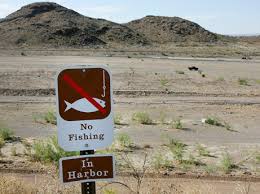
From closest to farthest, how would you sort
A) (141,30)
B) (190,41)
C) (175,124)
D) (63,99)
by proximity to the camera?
(63,99)
(175,124)
(190,41)
(141,30)

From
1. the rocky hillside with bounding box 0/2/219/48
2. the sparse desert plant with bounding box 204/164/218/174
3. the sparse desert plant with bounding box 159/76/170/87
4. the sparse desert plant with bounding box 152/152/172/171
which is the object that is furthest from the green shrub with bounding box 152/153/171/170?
the rocky hillside with bounding box 0/2/219/48

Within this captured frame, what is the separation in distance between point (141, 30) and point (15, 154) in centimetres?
10444

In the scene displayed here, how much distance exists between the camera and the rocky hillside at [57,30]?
9139 cm

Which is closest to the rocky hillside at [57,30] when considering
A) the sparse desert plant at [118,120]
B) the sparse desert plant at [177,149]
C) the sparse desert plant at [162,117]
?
the sparse desert plant at [162,117]

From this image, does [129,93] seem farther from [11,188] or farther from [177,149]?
[11,188]

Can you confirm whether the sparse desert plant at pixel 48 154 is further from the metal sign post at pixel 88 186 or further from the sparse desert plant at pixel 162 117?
the metal sign post at pixel 88 186

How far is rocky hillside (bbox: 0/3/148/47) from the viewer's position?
9139 centimetres

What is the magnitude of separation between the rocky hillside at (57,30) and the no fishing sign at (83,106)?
85.1 m

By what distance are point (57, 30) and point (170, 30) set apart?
1155 inches

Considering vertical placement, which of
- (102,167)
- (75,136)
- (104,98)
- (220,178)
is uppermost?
(104,98)

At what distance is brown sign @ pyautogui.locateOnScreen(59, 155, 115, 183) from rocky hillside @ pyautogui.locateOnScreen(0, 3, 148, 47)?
85.1m

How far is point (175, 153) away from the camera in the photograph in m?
14.9

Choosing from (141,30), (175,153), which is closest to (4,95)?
(175,153)

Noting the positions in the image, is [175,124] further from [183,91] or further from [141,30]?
[141,30]
